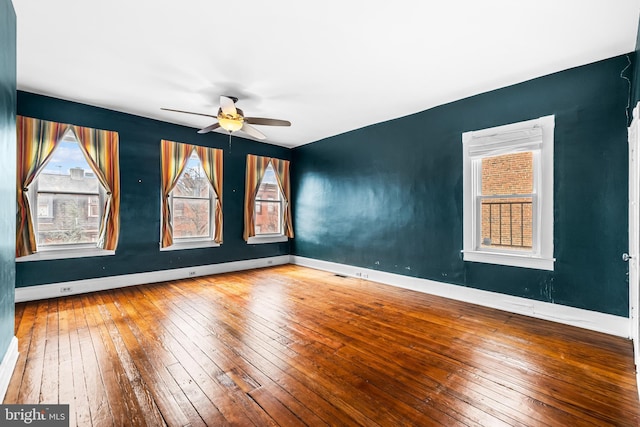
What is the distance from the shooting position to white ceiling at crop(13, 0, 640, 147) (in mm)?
2307

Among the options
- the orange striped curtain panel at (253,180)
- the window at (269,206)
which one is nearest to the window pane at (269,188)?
the window at (269,206)

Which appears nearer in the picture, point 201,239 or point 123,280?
point 123,280

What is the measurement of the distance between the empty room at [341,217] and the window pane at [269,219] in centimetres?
94

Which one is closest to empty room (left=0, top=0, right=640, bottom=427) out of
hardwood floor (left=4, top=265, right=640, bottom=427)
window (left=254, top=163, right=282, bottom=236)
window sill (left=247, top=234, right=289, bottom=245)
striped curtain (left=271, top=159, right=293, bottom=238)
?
hardwood floor (left=4, top=265, right=640, bottom=427)

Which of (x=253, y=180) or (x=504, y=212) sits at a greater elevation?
(x=253, y=180)

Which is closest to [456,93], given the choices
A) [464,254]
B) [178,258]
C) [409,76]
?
[409,76]

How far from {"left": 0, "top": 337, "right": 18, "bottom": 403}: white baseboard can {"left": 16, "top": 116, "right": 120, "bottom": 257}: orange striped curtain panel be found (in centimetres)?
222

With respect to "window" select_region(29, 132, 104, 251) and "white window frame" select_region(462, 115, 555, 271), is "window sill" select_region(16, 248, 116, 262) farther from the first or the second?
"white window frame" select_region(462, 115, 555, 271)

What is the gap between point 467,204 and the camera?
13.1 feet

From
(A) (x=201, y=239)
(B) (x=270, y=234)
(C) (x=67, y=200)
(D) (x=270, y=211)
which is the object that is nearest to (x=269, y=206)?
(D) (x=270, y=211)

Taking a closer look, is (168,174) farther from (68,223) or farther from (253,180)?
(253,180)

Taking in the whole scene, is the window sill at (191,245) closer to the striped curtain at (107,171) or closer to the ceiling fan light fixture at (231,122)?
the striped curtain at (107,171)

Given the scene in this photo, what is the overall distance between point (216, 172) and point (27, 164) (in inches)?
105

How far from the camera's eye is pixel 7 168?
7.08 feet
